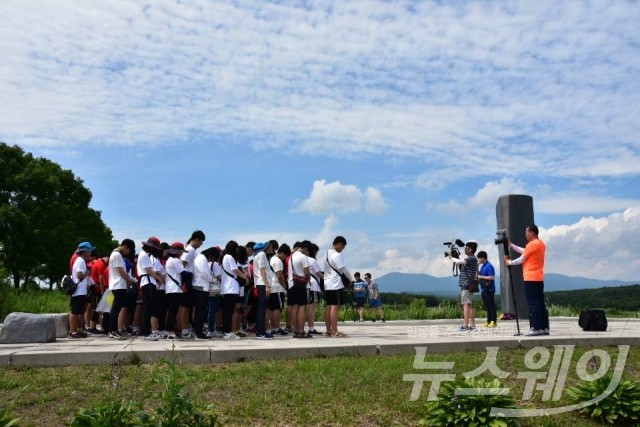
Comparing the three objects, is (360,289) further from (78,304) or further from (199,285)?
(78,304)

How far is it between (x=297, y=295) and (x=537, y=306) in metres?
4.16

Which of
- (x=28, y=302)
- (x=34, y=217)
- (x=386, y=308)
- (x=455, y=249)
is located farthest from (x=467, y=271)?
(x=34, y=217)

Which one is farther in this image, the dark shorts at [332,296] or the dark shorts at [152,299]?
the dark shorts at [332,296]

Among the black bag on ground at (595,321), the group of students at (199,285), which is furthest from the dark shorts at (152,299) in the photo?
the black bag on ground at (595,321)

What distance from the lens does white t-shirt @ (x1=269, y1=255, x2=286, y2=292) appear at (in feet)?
35.9

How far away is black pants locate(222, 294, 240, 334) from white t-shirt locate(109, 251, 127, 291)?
180 cm

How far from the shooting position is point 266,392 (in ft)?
21.5

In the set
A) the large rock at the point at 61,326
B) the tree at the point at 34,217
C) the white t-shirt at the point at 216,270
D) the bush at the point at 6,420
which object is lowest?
the bush at the point at 6,420

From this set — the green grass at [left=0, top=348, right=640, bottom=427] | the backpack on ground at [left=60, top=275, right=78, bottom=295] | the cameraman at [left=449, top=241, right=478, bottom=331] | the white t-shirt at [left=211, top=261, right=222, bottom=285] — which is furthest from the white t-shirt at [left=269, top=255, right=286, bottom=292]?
the cameraman at [left=449, top=241, right=478, bottom=331]

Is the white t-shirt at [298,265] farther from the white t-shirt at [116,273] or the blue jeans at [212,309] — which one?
the white t-shirt at [116,273]

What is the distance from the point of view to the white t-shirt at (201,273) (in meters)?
10.6

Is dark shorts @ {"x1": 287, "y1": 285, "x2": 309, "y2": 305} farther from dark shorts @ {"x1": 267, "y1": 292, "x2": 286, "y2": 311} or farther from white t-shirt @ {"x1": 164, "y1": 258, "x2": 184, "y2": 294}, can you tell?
white t-shirt @ {"x1": 164, "y1": 258, "x2": 184, "y2": 294}

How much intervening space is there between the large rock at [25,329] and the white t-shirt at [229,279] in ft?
9.60

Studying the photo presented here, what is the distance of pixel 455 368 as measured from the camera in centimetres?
769
